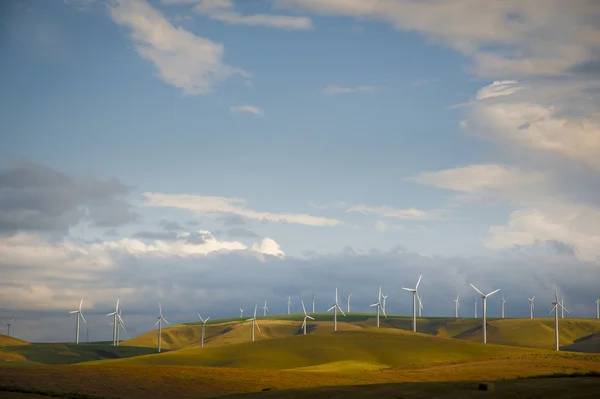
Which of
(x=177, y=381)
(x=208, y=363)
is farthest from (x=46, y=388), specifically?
(x=208, y=363)

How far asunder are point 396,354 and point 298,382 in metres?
70.1

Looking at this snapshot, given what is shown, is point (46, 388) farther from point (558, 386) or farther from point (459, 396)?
point (558, 386)

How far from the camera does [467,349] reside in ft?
503

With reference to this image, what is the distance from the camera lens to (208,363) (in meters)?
152

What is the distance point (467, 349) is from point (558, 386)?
95948mm

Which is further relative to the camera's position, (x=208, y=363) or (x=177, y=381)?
(x=208, y=363)

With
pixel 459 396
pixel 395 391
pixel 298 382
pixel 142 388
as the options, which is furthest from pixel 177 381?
pixel 459 396

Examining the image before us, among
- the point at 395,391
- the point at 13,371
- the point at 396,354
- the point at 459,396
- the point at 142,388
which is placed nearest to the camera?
the point at 459,396

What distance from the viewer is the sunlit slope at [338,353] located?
141625mm

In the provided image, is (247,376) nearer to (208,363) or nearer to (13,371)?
(13,371)

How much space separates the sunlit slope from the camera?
14162 centimetres

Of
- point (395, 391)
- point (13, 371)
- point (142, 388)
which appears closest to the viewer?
point (395, 391)

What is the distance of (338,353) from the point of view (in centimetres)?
15350

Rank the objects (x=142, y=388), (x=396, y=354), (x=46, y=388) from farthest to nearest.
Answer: (x=396, y=354) < (x=142, y=388) < (x=46, y=388)
